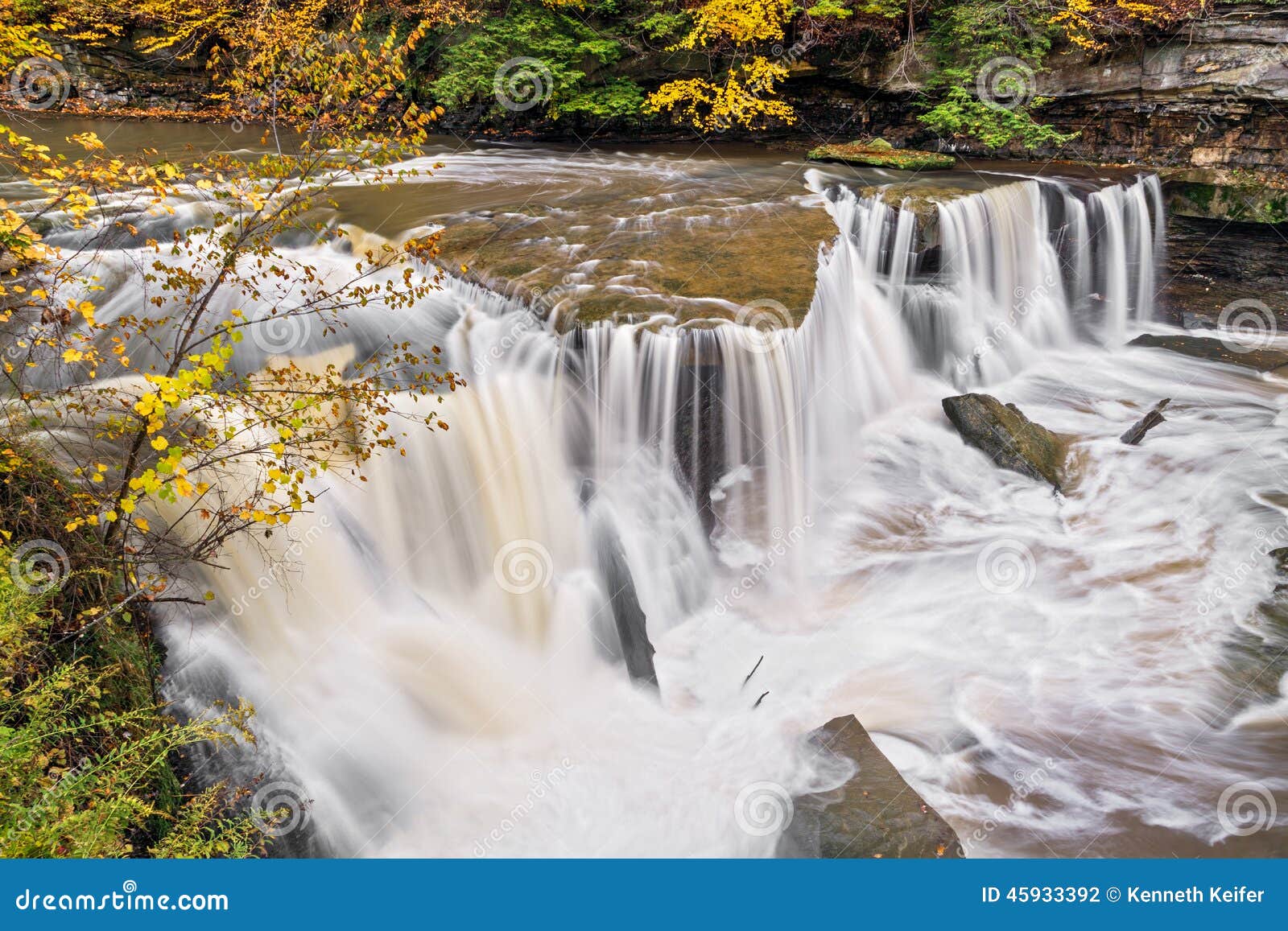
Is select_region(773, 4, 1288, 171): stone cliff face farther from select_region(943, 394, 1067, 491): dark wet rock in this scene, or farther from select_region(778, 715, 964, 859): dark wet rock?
select_region(778, 715, 964, 859): dark wet rock

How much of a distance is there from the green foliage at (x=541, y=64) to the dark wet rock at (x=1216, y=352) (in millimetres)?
8706

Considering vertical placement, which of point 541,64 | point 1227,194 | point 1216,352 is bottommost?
point 1216,352

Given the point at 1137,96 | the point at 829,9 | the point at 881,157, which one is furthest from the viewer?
the point at 829,9

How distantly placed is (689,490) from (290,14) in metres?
12.1

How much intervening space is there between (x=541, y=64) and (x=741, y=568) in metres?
10.2

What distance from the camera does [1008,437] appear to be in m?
8.30

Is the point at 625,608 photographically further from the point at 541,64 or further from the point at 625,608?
the point at 541,64

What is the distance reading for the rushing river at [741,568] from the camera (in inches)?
209

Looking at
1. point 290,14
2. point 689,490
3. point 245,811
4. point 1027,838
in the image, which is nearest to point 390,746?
point 245,811

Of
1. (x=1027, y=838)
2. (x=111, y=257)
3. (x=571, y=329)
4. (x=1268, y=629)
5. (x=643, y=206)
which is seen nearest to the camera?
(x=1027, y=838)

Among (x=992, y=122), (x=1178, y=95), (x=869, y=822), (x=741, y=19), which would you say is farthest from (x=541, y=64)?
(x=869, y=822)

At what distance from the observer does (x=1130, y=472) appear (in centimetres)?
830

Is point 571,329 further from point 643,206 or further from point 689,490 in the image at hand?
point 643,206

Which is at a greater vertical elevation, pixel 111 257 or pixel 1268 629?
pixel 111 257
